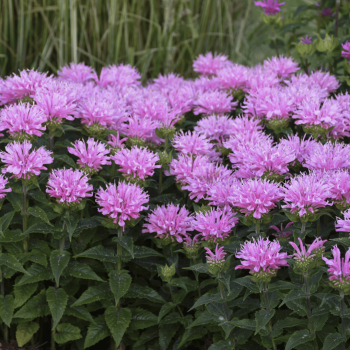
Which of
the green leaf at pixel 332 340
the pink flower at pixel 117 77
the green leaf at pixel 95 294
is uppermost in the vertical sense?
the pink flower at pixel 117 77

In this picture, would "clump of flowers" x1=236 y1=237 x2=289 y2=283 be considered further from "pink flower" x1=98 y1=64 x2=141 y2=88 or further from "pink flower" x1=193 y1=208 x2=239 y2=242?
"pink flower" x1=98 y1=64 x2=141 y2=88

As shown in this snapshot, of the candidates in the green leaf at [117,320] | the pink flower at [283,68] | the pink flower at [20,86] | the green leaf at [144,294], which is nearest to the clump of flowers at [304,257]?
the green leaf at [144,294]

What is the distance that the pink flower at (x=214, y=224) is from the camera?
179cm

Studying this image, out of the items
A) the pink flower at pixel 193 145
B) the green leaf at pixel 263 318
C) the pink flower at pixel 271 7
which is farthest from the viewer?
the pink flower at pixel 271 7

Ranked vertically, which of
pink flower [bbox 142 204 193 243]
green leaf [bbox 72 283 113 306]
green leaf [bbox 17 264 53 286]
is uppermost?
pink flower [bbox 142 204 193 243]

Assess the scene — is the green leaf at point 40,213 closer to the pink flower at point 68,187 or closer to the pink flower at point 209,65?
the pink flower at point 68,187

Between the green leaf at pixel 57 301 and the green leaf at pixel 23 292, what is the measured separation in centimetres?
12

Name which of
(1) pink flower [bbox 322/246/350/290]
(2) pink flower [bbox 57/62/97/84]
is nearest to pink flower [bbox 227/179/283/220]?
(1) pink flower [bbox 322/246/350/290]

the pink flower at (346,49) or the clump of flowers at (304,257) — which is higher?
the pink flower at (346,49)

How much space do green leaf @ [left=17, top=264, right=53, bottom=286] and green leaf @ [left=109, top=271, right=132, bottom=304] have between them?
265 millimetres

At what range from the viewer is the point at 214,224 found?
70.4 inches

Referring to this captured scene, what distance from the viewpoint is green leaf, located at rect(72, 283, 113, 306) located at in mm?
1903

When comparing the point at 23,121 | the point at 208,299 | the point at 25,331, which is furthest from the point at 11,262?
the point at 208,299

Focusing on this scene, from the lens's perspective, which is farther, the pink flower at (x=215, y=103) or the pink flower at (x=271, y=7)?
the pink flower at (x=271, y=7)
